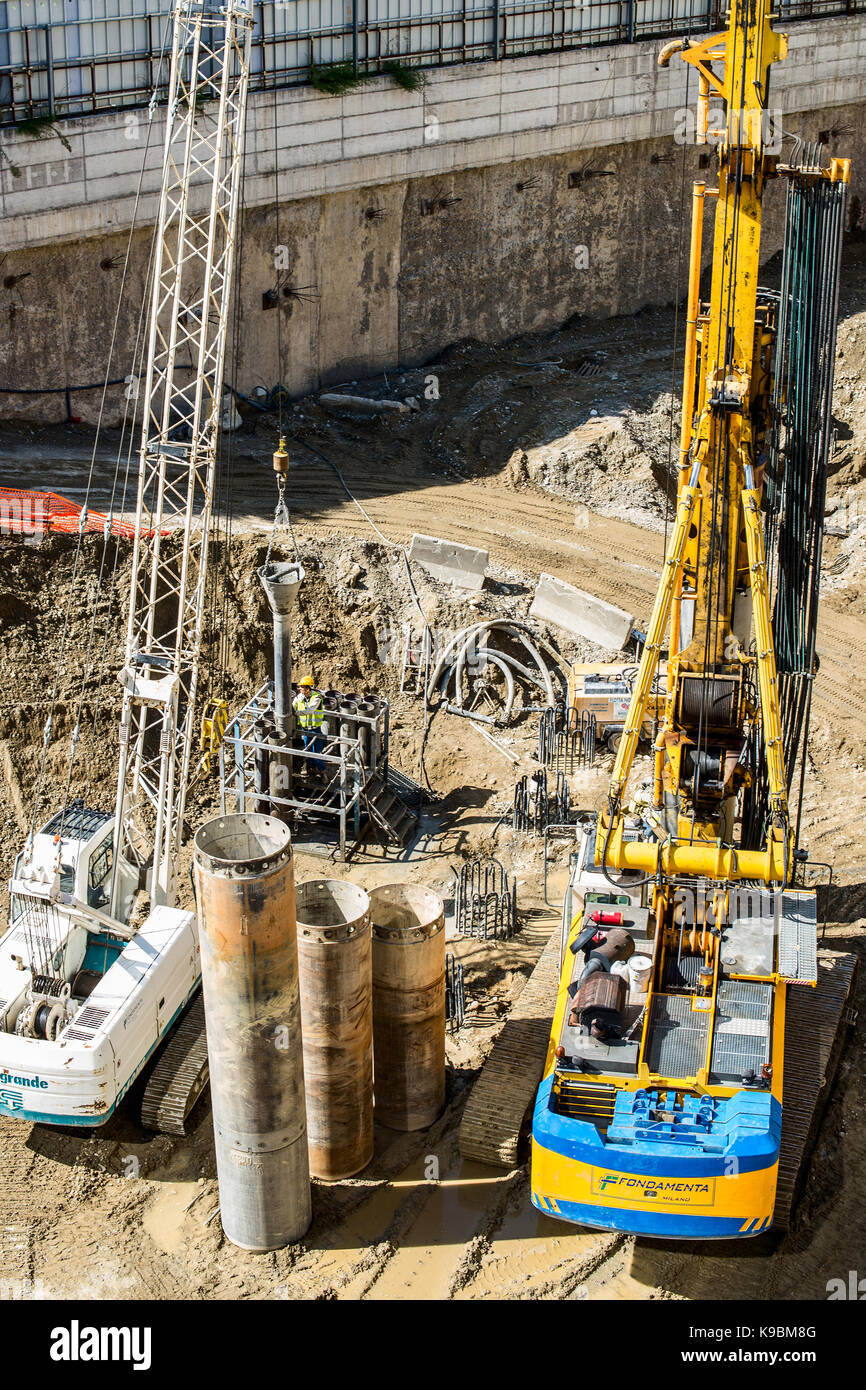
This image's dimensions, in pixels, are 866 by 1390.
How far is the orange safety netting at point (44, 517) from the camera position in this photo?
28594 mm

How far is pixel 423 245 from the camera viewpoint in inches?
1550

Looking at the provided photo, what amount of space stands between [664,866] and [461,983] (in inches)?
192

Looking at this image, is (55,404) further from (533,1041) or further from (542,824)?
(533,1041)

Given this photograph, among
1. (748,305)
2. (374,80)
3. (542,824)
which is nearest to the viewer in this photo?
(748,305)

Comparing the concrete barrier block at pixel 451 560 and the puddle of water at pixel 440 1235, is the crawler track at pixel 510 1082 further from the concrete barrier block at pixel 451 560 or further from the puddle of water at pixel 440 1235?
the concrete barrier block at pixel 451 560

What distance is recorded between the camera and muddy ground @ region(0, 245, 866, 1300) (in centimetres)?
1772

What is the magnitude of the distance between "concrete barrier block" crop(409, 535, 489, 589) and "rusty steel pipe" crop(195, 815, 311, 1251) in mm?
13966

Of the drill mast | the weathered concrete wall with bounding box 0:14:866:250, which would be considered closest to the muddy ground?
the drill mast

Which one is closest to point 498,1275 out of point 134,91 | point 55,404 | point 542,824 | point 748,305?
point 542,824

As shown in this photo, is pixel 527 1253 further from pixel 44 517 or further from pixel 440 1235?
pixel 44 517

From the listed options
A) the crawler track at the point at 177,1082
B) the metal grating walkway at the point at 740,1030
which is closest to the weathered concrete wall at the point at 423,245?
the crawler track at the point at 177,1082

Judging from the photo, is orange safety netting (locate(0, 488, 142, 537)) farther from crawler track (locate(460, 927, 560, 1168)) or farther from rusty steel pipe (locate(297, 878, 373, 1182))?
crawler track (locate(460, 927, 560, 1168))

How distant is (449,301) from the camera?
40375 millimetres

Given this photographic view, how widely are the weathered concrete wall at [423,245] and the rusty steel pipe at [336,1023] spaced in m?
19.0
